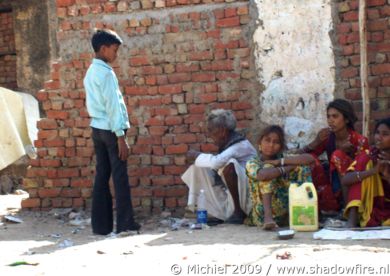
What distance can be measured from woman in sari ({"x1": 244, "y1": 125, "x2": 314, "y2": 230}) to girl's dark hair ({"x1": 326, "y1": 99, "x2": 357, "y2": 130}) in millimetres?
520

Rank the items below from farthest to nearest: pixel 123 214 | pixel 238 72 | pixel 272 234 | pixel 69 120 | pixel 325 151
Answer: pixel 69 120, pixel 238 72, pixel 325 151, pixel 123 214, pixel 272 234

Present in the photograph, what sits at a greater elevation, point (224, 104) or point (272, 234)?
point (224, 104)

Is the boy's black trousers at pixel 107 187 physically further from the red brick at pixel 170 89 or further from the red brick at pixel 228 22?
the red brick at pixel 228 22

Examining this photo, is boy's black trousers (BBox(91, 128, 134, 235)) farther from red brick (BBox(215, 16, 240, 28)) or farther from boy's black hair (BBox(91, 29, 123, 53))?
red brick (BBox(215, 16, 240, 28))

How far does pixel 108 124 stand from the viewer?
5473mm

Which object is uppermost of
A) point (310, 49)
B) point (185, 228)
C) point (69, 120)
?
point (310, 49)

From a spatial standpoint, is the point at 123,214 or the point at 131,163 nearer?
the point at 123,214

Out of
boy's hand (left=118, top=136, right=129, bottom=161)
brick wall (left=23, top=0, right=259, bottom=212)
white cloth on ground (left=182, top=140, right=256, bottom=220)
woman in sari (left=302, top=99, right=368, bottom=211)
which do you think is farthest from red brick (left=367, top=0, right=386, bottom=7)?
boy's hand (left=118, top=136, right=129, bottom=161)

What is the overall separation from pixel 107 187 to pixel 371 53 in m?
2.59

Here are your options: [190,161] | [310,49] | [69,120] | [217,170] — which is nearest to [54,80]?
[69,120]

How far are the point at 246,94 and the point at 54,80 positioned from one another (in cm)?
197

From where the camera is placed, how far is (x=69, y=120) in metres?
6.69

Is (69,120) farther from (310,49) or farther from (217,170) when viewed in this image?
(310,49)

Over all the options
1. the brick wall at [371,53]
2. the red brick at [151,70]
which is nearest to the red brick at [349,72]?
the brick wall at [371,53]
